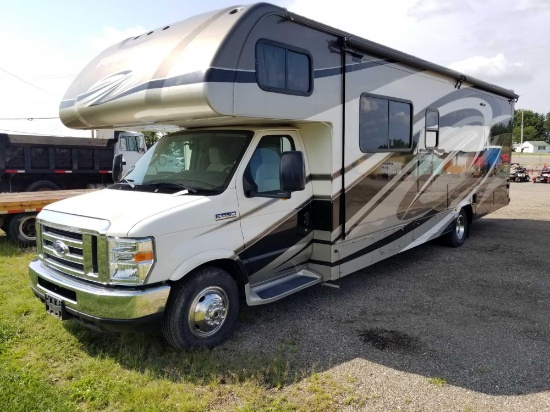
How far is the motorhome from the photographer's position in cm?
A: 391

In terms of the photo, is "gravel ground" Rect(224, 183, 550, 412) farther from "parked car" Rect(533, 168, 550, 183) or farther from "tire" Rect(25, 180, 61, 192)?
"parked car" Rect(533, 168, 550, 183)

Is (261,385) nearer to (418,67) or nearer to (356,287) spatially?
(356,287)

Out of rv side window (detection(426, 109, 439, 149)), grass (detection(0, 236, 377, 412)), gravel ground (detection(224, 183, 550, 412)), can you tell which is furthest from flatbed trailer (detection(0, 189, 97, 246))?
rv side window (detection(426, 109, 439, 149))

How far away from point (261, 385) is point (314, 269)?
6.80 ft

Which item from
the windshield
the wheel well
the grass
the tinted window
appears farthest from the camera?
the wheel well

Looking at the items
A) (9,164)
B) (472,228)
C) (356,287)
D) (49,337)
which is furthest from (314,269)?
(9,164)

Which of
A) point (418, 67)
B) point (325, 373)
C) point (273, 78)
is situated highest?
point (418, 67)

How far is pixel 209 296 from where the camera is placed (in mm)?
4293

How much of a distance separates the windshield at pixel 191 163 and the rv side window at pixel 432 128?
3720mm

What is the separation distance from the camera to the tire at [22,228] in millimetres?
8247

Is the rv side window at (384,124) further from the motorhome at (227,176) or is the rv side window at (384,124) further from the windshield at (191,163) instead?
the windshield at (191,163)

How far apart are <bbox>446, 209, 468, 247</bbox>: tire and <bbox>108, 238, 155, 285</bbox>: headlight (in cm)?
660

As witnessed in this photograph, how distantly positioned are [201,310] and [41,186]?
11.6m

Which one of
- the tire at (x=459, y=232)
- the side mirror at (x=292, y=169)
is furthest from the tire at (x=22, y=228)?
the tire at (x=459, y=232)
